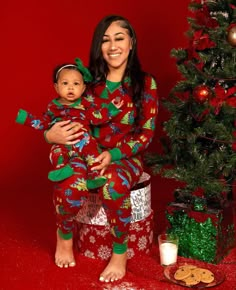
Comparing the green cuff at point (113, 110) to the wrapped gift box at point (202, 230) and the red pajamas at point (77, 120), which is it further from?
the wrapped gift box at point (202, 230)

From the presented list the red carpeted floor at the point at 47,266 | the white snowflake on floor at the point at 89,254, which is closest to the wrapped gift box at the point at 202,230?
the red carpeted floor at the point at 47,266

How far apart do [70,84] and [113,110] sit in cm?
24

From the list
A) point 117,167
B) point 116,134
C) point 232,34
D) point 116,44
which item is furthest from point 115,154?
point 232,34

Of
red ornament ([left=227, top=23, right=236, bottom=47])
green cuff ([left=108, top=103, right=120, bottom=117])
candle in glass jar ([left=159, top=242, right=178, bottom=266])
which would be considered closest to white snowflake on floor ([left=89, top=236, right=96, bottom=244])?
candle in glass jar ([left=159, top=242, right=178, bottom=266])

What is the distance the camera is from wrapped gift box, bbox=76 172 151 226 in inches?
103

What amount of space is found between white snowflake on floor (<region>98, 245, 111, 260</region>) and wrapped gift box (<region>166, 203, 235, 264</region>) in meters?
0.32

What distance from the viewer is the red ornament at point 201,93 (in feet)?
7.84

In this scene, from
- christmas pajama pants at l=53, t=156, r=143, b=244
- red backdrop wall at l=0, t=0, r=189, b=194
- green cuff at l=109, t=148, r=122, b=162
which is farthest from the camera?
red backdrop wall at l=0, t=0, r=189, b=194

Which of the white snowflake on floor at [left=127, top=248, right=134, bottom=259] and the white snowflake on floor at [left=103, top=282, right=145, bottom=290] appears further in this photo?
the white snowflake on floor at [left=127, top=248, right=134, bottom=259]

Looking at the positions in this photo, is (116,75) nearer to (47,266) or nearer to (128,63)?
(128,63)

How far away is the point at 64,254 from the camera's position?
2.61 meters

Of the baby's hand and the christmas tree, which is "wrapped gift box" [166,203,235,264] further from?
the baby's hand

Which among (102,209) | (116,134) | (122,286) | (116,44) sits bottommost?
(122,286)

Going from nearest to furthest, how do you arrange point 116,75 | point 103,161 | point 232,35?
1. point 232,35
2. point 103,161
3. point 116,75
